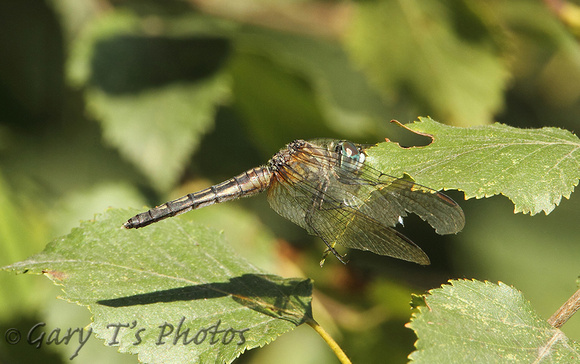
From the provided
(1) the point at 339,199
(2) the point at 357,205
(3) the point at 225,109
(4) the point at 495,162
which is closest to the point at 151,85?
(3) the point at 225,109

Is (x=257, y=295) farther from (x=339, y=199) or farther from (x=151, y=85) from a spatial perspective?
(x=151, y=85)

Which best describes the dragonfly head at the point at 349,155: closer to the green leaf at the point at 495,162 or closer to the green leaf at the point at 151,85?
the green leaf at the point at 495,162

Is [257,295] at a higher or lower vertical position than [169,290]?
lower

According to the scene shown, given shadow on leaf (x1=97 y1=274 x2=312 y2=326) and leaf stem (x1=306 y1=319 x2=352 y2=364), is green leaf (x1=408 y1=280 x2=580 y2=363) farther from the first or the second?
shadow on leaf (x1=97 y1=274 x2=312 y2=326)

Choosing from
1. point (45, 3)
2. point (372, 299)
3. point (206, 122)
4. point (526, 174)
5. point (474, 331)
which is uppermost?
point (45, 3)

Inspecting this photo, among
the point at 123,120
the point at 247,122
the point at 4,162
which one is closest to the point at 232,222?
the point at 247,122

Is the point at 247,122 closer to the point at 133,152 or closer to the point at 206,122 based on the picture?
the point at 206,122
